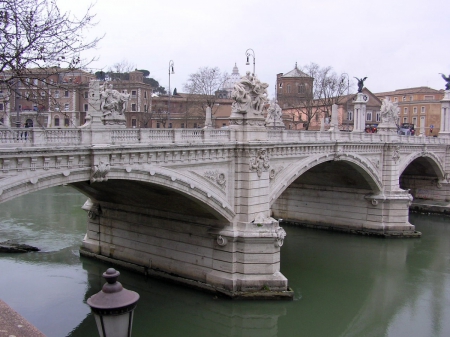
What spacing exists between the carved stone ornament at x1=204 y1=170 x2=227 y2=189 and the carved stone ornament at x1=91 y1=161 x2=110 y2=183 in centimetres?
407

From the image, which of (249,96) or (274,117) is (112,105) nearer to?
(249,96)

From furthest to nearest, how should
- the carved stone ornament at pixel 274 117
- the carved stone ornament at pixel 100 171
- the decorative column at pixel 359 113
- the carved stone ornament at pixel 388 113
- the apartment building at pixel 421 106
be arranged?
the apartment building at pixel 421 106 → the decorative column at pixel 359 113 → the carved stone ornament at pixel 388 113 → the carved stone ornament at pixel 274 117 → the carved stone ornament at pixel 100 171

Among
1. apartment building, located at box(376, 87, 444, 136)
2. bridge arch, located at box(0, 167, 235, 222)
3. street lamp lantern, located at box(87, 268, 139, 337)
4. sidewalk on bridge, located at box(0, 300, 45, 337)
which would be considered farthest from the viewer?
apartment building, located at box(376, 87, 444, 136)

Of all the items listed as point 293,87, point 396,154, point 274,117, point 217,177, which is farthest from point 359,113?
point 293,87

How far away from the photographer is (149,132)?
12898 millimetres

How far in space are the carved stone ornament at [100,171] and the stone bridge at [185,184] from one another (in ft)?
0.11

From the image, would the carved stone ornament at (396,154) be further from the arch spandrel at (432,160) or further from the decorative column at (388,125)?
the arch spandrel at (432,160)

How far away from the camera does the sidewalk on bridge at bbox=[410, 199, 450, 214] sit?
32.3m

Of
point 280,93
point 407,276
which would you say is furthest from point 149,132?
point 280,93

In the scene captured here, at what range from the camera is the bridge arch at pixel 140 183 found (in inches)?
394

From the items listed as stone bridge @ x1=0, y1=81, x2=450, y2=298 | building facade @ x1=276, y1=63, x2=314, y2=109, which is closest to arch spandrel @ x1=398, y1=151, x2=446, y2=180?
stone bridge @ x1=0, y1=81, x2=450, y2=298

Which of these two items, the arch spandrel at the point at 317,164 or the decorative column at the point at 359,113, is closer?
the arch spandrel at the point at 317,164

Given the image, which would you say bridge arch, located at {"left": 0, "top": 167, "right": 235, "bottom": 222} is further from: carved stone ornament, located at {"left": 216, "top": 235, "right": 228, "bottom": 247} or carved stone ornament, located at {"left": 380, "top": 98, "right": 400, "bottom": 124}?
carved stone ornament, located at {"left": 380, "top": 98, "right": 400, "bottom": 124}

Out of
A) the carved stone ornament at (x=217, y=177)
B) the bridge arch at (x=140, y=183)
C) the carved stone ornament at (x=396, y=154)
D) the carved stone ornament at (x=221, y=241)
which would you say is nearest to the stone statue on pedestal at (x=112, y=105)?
the bridge arch at (x=140, y=183)
